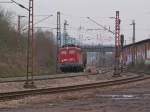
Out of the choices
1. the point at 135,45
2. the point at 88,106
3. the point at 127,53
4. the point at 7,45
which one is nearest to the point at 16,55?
the point at 7,45

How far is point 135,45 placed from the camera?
88.2 meters

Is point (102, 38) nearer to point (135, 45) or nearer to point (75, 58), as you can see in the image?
point (135, 45)

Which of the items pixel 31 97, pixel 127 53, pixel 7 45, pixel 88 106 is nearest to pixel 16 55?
pixel 7 45

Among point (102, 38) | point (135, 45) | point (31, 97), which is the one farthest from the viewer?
point (102, 38)

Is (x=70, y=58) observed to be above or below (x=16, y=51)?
below

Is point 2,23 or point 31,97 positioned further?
point 2,23

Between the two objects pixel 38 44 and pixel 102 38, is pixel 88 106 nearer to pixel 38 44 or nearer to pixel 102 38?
pixel 38 44

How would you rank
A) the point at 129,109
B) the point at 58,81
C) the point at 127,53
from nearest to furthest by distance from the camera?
the point at 129,109
the point at 58,81
the point at 127,53

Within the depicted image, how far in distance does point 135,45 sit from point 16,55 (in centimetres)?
2828

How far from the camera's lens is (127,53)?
4021 inches

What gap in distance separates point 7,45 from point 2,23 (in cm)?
361

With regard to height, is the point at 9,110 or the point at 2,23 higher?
the point at 2,23

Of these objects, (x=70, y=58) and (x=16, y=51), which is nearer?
(x=70, y=58)

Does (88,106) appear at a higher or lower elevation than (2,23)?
lower
